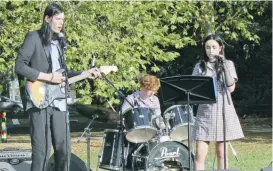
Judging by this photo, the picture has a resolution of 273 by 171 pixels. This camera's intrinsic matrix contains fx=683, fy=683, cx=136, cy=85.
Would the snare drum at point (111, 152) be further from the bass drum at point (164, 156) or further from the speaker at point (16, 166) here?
the speaker at point (16, 166)

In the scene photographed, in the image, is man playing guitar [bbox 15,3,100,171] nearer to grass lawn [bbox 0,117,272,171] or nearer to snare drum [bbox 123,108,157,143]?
snare drum [bbox 123,108,157,143]

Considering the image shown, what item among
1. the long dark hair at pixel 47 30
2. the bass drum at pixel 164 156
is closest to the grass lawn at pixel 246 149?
the bass drum at pixel 164 156

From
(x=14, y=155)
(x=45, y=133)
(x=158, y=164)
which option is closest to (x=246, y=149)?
(x=158, y=164)

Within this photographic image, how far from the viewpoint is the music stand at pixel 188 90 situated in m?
6.64

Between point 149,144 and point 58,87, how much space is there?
7.41 feet

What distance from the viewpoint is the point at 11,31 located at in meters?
13.7

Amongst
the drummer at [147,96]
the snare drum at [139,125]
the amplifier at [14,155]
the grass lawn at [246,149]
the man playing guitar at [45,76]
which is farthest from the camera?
the grass lawn at [246,149]

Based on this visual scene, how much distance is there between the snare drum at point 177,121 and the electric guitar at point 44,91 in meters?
2.13

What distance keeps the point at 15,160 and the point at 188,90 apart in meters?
2.20

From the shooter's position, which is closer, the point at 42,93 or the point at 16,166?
the point at 42,93

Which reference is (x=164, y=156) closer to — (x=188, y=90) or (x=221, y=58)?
(x=188, y=90)

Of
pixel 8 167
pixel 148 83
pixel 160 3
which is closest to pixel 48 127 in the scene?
pixel 8 167

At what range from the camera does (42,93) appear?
19.9 feet

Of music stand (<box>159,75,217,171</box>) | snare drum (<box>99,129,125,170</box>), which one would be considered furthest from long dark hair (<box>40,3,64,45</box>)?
snare drum (<box>99,129,125,170</box>)
